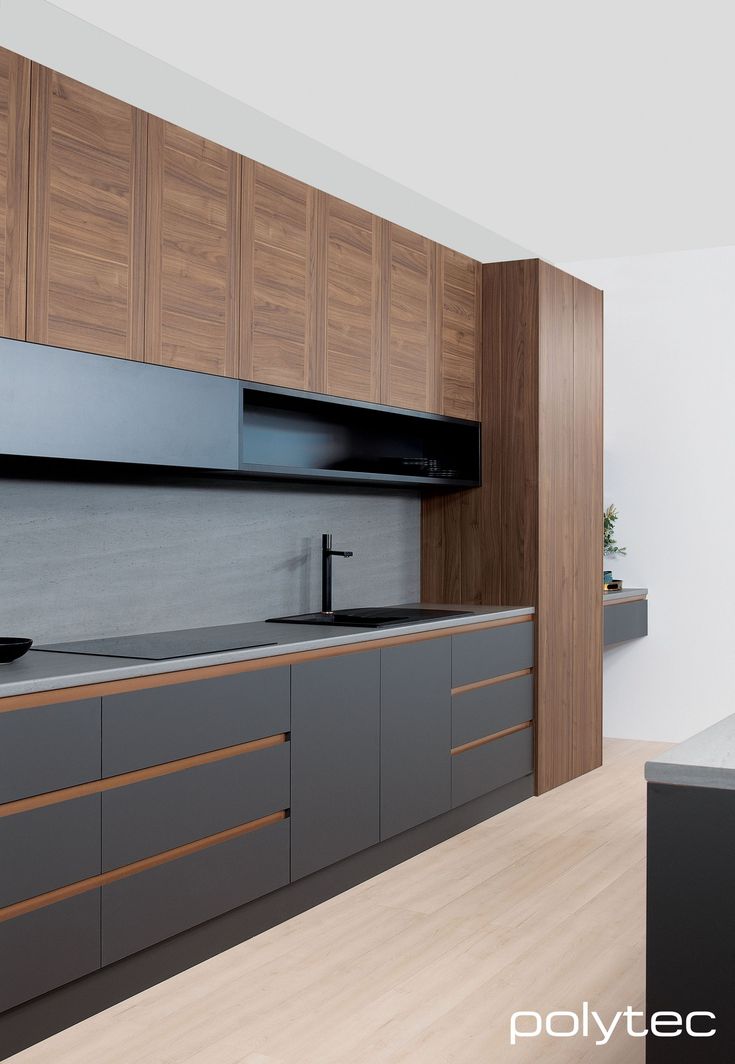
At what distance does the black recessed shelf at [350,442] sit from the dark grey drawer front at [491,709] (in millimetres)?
911

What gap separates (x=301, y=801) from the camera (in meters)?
3.28

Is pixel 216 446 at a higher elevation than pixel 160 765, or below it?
higher

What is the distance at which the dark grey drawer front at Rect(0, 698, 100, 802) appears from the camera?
91.0 inches

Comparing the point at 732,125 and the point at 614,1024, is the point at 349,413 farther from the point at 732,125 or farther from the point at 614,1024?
the point at 614,1024

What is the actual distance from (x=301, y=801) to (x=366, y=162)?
2.81 meters

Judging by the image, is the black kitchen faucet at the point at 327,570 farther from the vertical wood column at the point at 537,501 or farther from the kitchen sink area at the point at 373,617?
the vertical wood column at the point at 537,501

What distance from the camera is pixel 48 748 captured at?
2.40 meters

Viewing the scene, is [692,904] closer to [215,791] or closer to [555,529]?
[215,791]

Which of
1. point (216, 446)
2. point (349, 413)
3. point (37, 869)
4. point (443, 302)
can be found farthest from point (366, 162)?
point (37, 869)

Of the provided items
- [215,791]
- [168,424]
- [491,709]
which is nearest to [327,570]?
[491,709]

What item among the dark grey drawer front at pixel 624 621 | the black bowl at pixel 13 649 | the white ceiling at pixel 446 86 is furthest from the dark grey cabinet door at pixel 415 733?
the white ceiling at pixel 446 86

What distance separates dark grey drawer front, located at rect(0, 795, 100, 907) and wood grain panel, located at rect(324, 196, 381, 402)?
1853mm

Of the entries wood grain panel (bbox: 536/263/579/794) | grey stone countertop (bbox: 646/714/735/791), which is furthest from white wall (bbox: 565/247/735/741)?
grey stone countertop (bbox: 646/714/735/791)

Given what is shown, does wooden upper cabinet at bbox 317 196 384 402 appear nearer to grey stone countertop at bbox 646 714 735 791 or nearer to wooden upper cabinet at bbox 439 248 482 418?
wooden upper cabinet at bbox 439 248 482 418
